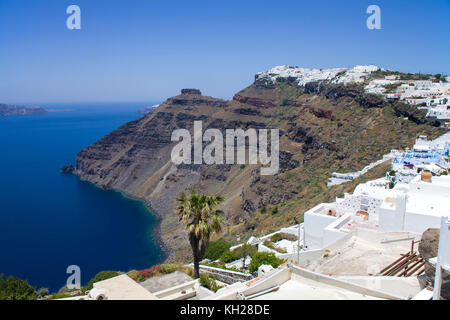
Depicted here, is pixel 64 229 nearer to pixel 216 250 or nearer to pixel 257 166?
pixel 257 166

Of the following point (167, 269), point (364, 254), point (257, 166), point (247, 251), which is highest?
point (364, 254)

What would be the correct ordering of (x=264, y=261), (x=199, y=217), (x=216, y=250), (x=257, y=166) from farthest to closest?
1. (x=257, y=166)
2. (x=216, y=250)
3. (x=264, y=261)
4. (x=199, y=217)

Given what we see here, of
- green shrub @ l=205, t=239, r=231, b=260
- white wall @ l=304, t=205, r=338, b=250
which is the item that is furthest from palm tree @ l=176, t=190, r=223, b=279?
green shrub @ l=205, t=239, r=231, b=260

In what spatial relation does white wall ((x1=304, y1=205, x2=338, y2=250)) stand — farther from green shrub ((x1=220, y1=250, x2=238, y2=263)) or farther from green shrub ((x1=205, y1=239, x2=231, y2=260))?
green shrub ((x1=205, y1=239, x2=231, y2=260))

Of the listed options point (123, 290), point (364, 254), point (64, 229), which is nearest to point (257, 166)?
point (64, 229)

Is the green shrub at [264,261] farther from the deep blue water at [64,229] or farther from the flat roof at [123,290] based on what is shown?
the deep blue water at [64,229]
